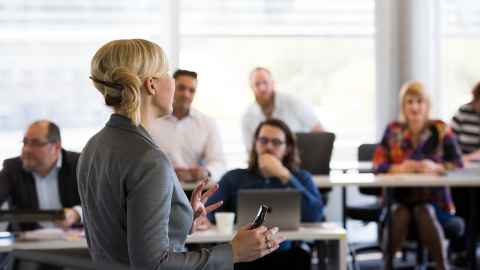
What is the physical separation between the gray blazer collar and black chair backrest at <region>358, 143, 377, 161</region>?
5189 millimetres

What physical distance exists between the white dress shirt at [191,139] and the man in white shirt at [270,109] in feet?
3.71

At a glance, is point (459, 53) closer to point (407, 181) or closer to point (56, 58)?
point (407, 181)

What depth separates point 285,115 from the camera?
764 centimetres

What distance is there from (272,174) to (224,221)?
2.35ft

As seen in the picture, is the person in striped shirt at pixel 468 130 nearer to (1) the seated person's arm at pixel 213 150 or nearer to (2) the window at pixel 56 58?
(1) the seated person's arm at pixel 213 150

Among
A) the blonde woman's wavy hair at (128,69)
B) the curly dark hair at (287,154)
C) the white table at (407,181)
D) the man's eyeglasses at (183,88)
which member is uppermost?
the blonde woman's wavy hair at (128,69)

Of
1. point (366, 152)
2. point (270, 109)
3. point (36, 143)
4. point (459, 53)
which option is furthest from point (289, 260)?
point (459, 53)

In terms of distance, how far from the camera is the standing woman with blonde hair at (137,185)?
1902mm

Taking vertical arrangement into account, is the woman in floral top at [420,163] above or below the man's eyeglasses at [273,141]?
below

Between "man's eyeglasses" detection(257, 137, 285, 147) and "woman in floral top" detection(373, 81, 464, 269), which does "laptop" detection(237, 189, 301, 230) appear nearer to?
"man's eyeglasses" detection(257, 137, 285, 147)

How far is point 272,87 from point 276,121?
2295mm

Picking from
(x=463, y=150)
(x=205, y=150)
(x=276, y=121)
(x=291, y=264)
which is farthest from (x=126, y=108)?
(x=463, y=150)

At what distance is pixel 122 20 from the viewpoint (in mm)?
7996

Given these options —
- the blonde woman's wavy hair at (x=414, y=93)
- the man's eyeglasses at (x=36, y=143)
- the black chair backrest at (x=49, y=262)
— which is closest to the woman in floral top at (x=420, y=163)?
the blonde woman's wavy hair at (x=414, y=93)
